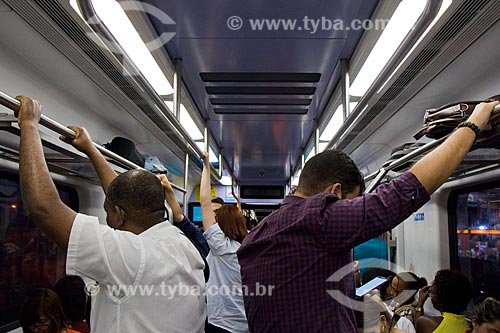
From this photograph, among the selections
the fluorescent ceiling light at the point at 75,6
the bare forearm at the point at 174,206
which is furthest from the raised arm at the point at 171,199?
the fluorescent ceiling light at the point at 75,6

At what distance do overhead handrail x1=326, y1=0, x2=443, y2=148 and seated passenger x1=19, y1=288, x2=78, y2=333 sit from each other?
2.15m

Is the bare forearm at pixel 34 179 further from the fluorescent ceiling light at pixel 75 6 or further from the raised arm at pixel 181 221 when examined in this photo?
the raised arm at pixel 181 221

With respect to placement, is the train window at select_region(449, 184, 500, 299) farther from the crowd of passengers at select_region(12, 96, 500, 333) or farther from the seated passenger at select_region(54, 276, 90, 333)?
the seated passenger at select_region(54, 276, 90, 333)

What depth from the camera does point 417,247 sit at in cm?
398

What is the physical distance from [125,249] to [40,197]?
292 mm

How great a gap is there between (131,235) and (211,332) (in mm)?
1983

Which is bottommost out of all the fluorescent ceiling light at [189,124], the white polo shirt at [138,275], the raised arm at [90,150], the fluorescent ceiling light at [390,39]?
the white polo shirt at [138,275]

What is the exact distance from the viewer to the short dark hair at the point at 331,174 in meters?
1.46

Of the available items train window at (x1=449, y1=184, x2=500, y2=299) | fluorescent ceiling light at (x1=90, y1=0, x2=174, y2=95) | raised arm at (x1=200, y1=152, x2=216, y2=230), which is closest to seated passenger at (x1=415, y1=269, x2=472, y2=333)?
train window at (x1=449, y1=184, x2=500, y2=299)

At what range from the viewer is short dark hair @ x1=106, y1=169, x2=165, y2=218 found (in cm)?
141

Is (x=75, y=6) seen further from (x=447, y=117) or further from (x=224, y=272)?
(x=224, y=272)

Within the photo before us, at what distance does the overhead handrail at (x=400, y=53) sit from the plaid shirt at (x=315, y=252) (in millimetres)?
993

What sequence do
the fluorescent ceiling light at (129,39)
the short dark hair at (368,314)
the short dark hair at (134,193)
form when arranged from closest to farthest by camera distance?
1. the short dark hair at (134,193)
2. the short dark hair at (368,314)
3. the fluorescent ceiling light at (129,39)

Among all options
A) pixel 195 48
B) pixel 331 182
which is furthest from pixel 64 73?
pixel 331 182
